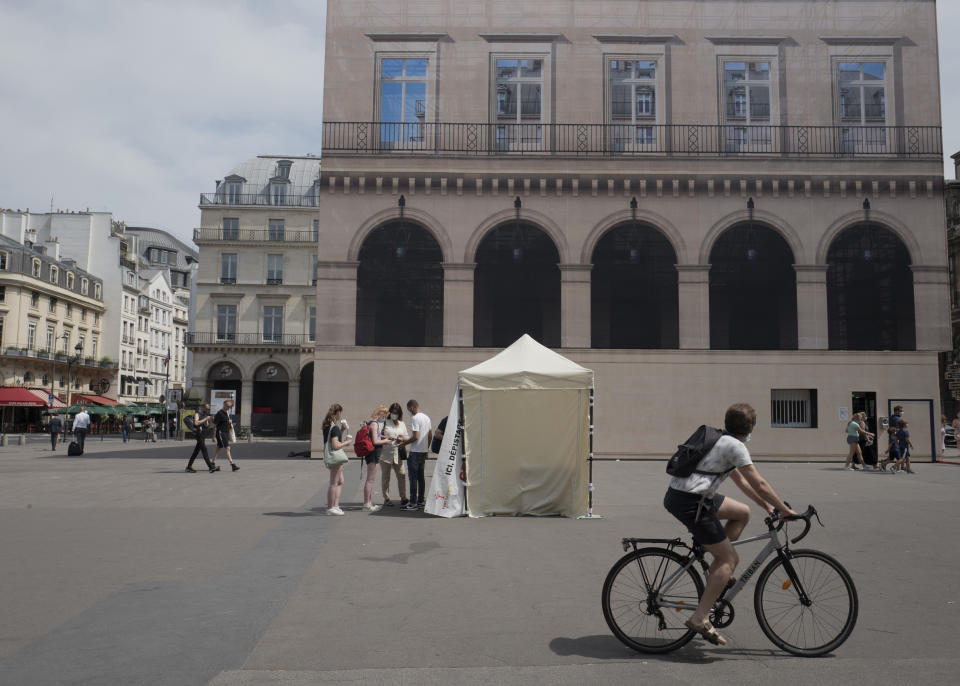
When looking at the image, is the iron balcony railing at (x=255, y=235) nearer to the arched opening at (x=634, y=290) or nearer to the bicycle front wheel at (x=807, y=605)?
the arched opening at (x=634, y=290)

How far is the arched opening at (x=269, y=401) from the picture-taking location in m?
59.8

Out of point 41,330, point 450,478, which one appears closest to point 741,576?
point 450,478

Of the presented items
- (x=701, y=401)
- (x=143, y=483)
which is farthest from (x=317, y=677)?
(x=701, y=401)

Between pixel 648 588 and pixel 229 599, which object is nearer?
pixel 648 588

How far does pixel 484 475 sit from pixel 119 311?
239ft

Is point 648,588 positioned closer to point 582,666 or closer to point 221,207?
point 582,666

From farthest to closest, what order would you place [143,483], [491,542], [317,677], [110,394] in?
[110,394] → [143,483] → [491,542] → [317,677]

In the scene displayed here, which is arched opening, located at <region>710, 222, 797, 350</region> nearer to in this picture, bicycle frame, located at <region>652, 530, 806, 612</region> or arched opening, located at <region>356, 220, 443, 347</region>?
arched opening, located at <region>356, 220, 443, 347</region>

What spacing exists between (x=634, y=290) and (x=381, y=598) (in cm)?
2049

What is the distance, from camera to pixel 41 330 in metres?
64.6

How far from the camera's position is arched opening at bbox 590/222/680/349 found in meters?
26.2

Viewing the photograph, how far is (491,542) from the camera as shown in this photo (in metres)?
10.1

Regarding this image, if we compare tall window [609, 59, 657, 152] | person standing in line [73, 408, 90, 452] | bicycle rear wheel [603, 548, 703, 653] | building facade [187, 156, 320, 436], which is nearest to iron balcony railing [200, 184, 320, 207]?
building facade [187, 156, 320, 436]

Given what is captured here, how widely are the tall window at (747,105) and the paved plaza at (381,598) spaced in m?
16.2
